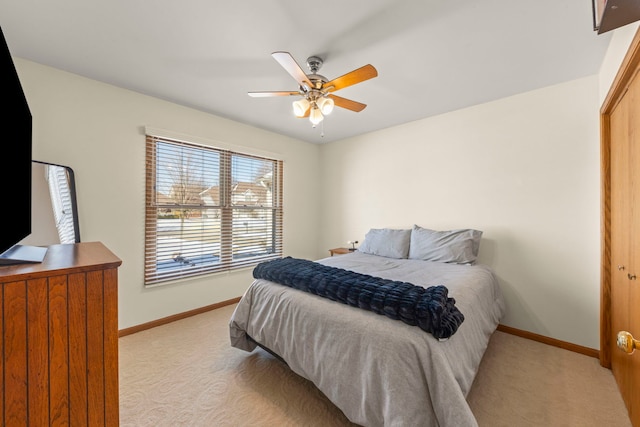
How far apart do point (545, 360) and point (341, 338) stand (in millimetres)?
1996

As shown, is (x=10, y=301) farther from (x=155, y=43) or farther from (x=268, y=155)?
(x=268, y=155)

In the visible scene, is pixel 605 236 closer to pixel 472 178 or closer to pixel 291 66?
pixel 472 178

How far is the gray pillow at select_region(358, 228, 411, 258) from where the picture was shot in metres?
2.99

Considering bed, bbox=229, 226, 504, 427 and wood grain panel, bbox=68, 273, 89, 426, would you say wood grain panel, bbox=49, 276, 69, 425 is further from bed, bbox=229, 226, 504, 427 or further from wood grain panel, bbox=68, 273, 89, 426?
bed, bbox=229, 226, 504, 427

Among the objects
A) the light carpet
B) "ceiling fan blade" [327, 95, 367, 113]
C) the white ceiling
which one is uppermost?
the white ceiling

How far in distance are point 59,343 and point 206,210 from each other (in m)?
2.41

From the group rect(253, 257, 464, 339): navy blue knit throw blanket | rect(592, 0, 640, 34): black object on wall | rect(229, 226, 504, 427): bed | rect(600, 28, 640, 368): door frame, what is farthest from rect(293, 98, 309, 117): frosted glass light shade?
rect(600, 28, 640, 368): door frame

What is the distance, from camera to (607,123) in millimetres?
2045

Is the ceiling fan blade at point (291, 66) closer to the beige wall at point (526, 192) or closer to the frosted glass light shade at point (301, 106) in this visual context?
the frosted glass light shade at point (301, 106)

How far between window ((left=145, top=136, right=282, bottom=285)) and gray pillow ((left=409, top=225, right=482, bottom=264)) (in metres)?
2.08

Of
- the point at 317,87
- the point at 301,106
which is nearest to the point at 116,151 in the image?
the point at 301,106

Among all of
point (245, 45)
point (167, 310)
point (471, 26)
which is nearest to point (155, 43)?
point (245, 45)

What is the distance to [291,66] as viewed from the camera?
1643 mm

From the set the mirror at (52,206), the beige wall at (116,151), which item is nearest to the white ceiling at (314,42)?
the beige wall at (116,151)
